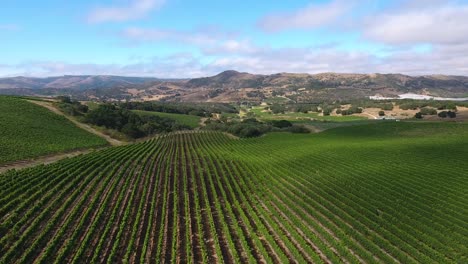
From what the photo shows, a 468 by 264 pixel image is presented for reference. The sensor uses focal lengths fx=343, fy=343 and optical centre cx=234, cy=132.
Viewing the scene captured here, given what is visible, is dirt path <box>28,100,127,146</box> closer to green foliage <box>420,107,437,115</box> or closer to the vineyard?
the vineyard

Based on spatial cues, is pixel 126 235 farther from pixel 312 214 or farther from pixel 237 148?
pixel 237 148

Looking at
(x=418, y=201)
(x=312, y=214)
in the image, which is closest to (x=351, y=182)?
(x=418, y=201)

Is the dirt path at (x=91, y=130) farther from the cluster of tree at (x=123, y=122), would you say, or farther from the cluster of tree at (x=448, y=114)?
the cluster of tree at (x=448, y=114)

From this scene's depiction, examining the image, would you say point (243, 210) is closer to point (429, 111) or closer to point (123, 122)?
point (123, 122)

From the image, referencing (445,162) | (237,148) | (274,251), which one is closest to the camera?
(274,251)

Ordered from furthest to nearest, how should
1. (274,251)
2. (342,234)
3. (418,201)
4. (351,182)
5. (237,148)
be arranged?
(237,148)
(351,182)
(418,201)
(342,234)
(274,251)

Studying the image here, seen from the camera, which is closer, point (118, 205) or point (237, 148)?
point (118, 205)

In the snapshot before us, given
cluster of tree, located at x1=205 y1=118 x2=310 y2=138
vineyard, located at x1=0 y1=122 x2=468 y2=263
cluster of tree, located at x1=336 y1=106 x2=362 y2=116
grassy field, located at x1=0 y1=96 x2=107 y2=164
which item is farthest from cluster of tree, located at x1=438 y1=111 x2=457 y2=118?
grassy field, located at x1=0 y1=96 x2=107 y2=164
